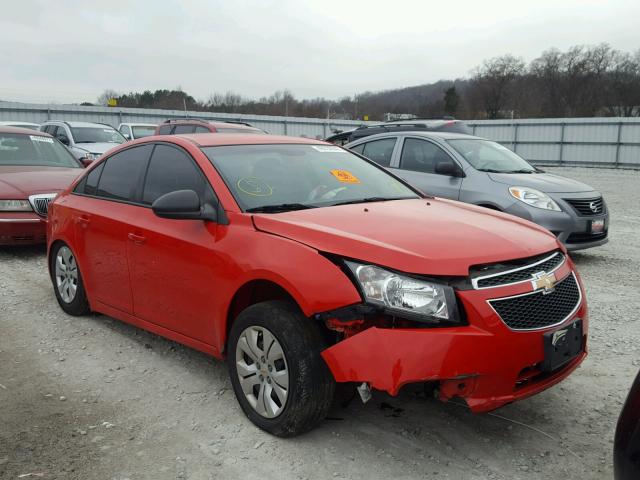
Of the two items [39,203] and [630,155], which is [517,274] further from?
[630,155]

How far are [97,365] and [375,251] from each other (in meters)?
2.38

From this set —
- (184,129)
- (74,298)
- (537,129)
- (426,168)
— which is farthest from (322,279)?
(537,129)

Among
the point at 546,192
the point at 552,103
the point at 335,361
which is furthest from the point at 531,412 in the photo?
the point at 552,103

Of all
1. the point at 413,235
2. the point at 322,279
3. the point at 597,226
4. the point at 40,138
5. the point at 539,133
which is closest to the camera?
the point at 322,279

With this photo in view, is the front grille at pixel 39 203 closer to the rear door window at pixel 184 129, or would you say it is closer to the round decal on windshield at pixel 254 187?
the round decal on windshield at pixel 254 187

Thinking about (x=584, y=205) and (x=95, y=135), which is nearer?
(x=584, y=205)

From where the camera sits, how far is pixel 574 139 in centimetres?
2792

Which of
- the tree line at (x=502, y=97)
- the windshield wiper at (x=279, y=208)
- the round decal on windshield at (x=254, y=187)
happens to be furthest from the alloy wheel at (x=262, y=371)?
the tree line at (x=502, y=97)

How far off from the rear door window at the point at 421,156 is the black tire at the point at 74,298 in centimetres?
478

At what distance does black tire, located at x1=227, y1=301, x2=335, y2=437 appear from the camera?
2.84m

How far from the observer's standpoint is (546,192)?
280 inches

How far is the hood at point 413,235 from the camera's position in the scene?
273 centimetres

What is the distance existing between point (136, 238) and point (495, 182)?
4.83 metres

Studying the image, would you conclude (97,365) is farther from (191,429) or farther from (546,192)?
(546,192)
